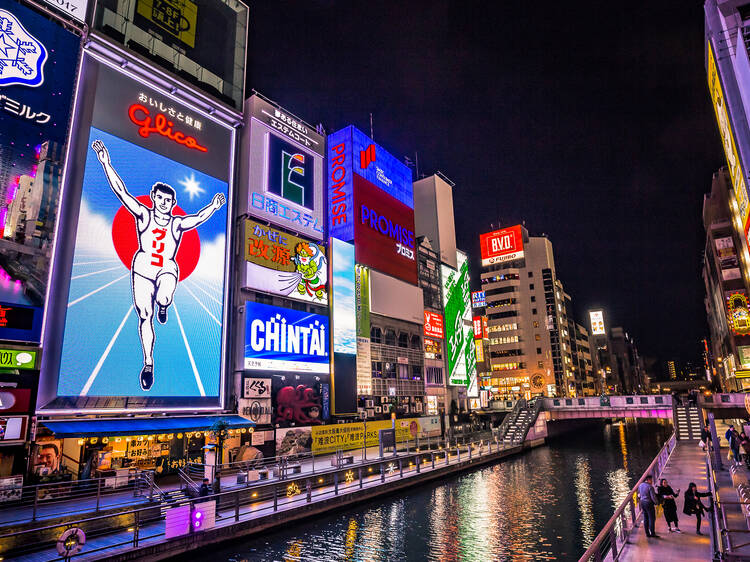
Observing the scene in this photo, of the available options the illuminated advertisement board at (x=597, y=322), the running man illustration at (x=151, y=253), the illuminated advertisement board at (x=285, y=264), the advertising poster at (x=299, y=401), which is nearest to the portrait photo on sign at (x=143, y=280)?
the running man illustration at (x=151, y=253)

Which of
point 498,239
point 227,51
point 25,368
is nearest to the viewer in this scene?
point 25,368

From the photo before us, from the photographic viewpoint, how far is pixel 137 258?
30906 mm

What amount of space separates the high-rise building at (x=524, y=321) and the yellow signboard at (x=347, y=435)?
58163 millimetres

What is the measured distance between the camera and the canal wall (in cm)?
1653

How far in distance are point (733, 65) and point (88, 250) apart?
42.9 meters

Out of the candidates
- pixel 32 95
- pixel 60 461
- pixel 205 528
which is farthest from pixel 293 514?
pixel 32 95

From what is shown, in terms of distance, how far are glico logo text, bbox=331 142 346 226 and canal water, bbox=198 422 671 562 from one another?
104ft

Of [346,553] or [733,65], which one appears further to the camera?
[733,65]

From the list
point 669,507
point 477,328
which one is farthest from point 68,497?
point 477,328

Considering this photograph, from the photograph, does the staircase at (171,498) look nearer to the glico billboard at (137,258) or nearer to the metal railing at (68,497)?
the metal railing at (68,497)

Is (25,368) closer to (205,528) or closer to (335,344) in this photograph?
(205,528)

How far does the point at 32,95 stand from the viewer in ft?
88.9

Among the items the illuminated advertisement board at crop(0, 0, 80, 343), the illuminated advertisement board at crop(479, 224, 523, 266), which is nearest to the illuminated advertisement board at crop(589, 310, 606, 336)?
the illuminated advertisement board at crop(479, 224, 523, 266)

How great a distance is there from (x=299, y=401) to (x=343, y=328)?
31.3ft
